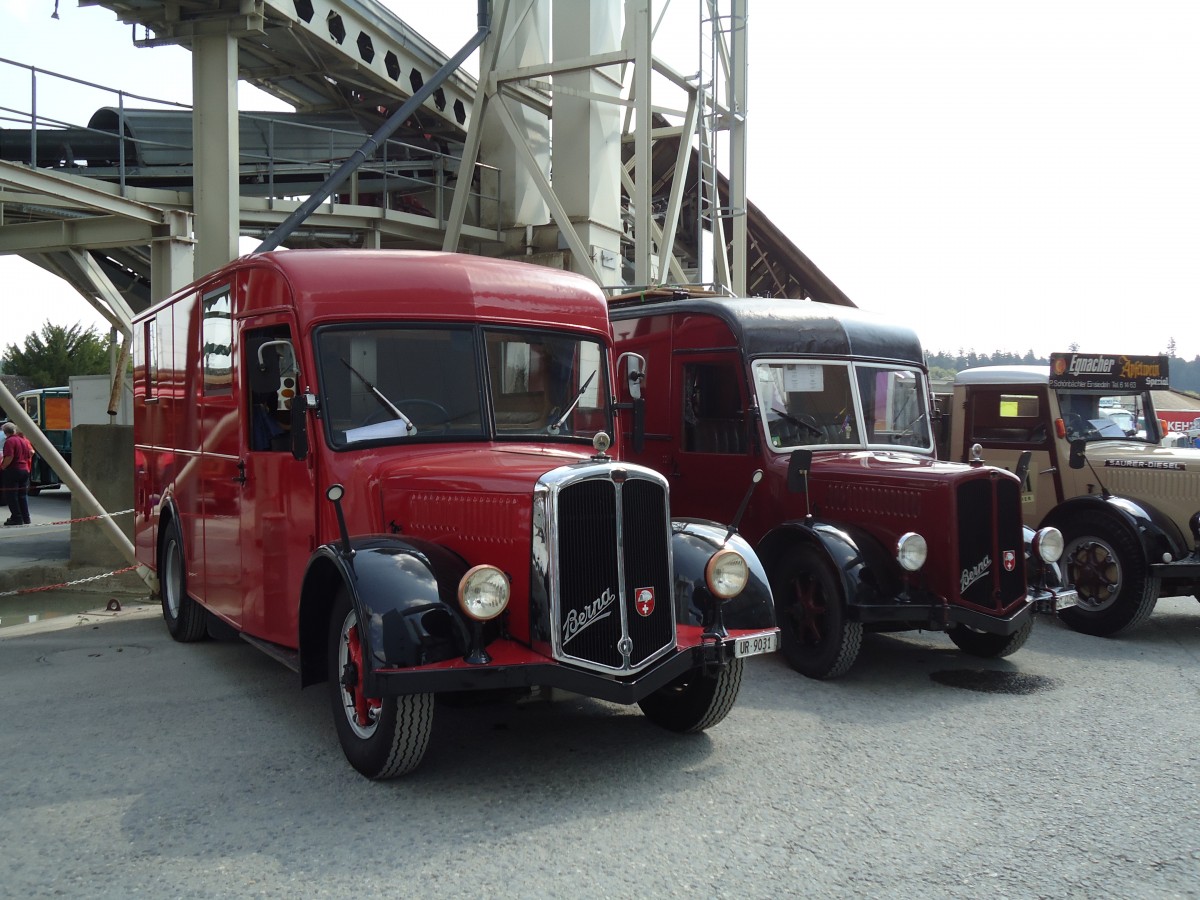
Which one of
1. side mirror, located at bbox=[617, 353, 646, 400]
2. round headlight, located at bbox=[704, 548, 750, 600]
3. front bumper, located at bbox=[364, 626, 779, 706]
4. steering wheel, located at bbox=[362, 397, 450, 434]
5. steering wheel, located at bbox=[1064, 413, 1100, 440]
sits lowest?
front bumper, located at bbox=[364, 626, 779, 706]

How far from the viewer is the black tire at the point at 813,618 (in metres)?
6.81

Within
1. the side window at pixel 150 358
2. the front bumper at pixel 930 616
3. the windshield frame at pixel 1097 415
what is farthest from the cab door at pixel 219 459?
the windshield frame at pixel 1097 415

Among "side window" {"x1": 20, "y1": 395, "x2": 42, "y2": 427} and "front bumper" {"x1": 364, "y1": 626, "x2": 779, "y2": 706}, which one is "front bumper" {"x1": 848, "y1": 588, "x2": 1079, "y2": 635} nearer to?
"front bumper" {"x1": 364, "y1": 626, "x2": 779, "y2": 706}

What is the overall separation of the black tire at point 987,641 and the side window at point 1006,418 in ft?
9.73

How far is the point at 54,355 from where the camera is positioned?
54.5 m

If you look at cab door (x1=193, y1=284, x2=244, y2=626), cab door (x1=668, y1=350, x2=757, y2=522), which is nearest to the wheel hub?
cab door (x1=668, y1=350, x2=757, y2=522)

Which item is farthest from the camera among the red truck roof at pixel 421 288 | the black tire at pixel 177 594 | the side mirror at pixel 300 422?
the black tire at pixel 177 594

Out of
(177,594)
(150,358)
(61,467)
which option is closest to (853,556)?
(177,594)

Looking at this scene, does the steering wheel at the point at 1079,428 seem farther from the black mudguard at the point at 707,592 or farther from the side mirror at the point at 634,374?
the black mudguard at the point at 707,592

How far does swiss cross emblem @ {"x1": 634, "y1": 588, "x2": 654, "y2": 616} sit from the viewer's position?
197 inches

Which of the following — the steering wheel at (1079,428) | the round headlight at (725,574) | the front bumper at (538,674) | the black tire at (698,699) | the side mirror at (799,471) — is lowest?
the black tire at (698,699)

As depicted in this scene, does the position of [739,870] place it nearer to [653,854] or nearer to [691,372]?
[653,854]

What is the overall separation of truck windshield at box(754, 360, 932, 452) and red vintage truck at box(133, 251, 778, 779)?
199 centimetres

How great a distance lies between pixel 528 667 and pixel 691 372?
15.2ft
